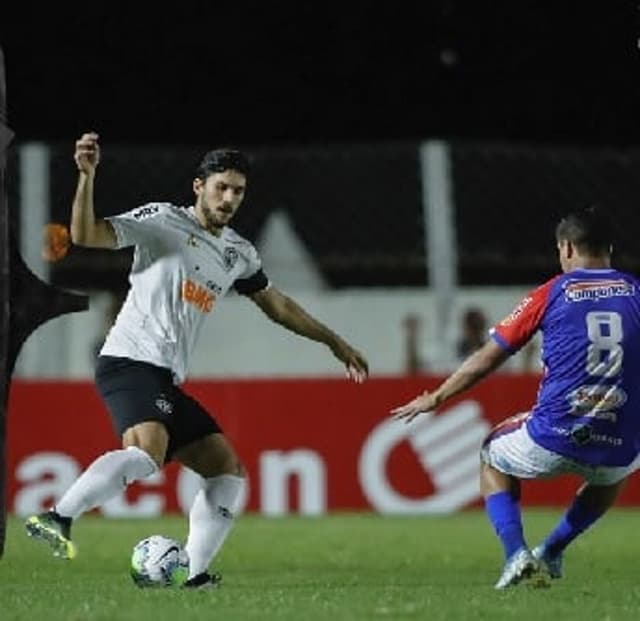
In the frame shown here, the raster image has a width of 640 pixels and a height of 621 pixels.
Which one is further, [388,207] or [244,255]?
[388,207]

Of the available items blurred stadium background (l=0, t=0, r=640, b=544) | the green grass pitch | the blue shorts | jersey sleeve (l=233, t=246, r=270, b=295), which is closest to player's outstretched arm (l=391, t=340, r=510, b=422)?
the green grass pitch

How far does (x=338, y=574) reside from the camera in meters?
11.7

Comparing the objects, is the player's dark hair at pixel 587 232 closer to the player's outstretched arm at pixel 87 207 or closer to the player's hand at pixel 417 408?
the player's hand at pixel 417 408

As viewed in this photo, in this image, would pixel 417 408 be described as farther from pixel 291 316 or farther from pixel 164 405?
pixel 291 316

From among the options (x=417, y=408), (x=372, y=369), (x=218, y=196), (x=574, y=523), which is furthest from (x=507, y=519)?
(x=372, y=369)

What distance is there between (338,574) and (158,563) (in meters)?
1.70

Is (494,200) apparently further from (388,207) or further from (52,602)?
(52,602)

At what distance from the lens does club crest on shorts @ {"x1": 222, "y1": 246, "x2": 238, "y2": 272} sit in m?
10.8

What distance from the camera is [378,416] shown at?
17359 mm

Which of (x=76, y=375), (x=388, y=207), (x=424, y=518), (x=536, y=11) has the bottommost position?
(x=424, y=518)

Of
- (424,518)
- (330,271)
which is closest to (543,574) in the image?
(424,518)

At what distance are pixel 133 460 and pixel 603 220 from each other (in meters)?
2.21

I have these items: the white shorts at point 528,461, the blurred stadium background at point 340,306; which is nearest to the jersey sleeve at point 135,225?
the white shorts at point 528,461

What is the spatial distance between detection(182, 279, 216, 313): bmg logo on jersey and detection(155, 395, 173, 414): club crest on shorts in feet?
1.53
